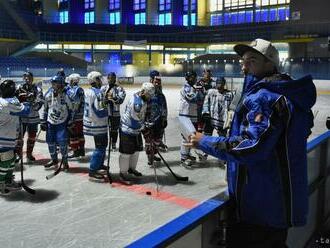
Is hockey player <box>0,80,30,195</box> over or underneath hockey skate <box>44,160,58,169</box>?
over

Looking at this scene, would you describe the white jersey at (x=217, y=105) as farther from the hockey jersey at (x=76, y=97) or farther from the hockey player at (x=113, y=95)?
the hockey jersey at (x=76, y=97)

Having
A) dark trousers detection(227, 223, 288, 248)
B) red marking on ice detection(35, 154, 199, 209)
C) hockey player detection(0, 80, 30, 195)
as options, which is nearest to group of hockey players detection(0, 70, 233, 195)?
hockey player detection(0, 80, 30, 195)

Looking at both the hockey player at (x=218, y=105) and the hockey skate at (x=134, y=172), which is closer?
the hockey skate at (x=134, y=172)

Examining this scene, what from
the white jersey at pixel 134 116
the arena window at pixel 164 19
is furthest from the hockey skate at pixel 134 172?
the arena window at pixel 164 19

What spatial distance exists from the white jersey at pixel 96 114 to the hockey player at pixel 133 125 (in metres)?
0.29

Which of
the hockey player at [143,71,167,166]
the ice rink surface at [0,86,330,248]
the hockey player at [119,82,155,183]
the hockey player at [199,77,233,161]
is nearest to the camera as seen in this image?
the ice rink surface at [0,86,330,248]

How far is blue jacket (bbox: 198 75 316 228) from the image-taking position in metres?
1.91

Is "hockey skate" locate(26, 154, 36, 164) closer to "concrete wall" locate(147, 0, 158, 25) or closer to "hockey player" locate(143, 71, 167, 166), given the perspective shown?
"hockey player" locate(143, 71, 167, 166)

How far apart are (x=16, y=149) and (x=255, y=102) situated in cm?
466

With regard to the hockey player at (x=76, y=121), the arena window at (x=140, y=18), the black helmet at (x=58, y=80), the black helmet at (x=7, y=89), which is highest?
the arena window at (x=140, y=18)

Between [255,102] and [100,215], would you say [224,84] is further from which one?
[255,102]

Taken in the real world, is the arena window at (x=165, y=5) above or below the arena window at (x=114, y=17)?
above

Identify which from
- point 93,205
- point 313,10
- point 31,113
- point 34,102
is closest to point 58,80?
point 34,102

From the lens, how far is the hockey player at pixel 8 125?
5660 millimetres
